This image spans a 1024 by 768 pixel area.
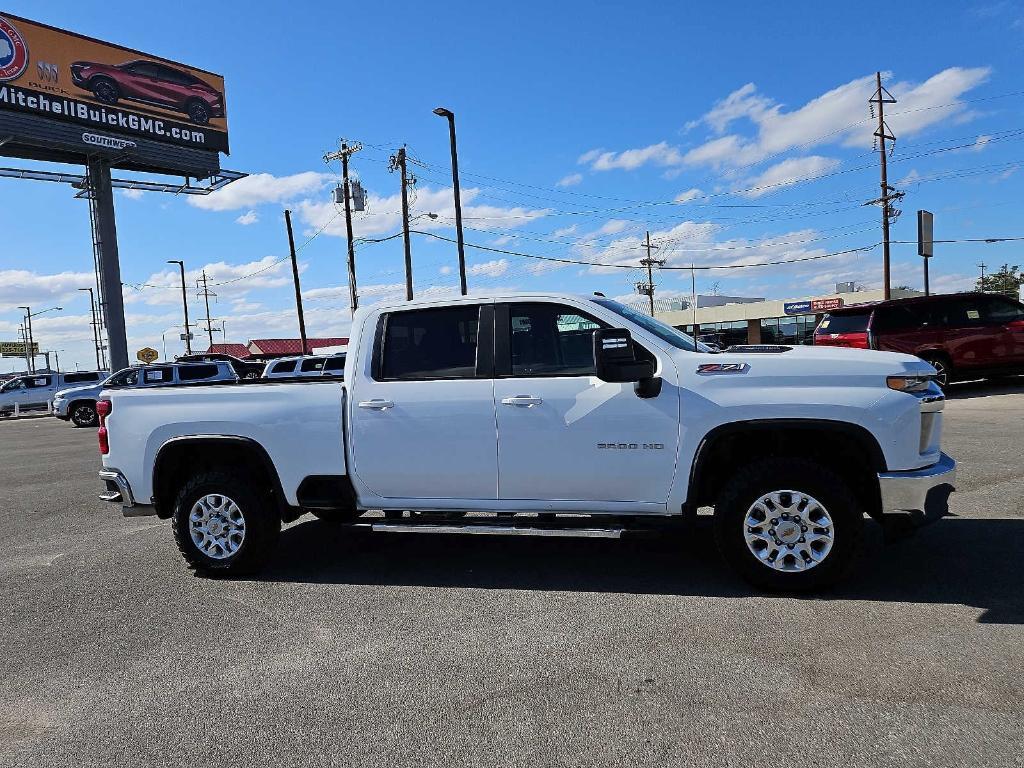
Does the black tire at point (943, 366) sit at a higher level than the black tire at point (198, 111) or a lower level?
lower

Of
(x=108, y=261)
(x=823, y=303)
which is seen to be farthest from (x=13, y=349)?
(x=823, y=303)

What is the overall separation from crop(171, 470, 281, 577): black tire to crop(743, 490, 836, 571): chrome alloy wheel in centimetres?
333

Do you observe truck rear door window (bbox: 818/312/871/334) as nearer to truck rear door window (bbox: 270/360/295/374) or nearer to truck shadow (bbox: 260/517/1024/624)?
truck shadow (bbox: 260/517/1024/624)

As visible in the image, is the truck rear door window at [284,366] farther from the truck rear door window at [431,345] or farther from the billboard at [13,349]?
the billboard at [13,349]

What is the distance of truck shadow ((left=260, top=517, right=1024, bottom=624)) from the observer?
14.3ft

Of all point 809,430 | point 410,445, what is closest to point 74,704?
point 410,445

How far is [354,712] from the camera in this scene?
3.15m

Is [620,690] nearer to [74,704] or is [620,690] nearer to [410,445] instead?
[410,445]

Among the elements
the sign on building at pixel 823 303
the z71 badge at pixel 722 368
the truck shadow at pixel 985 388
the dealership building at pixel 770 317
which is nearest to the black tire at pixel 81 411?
the z71 badge at pixel 722 368

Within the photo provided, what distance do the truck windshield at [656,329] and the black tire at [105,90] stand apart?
3750 cm

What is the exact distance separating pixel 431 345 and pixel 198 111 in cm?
3911

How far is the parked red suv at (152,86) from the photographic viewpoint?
33.4 metres

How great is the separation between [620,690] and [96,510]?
718 centimetres

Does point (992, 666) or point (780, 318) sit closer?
point (992, 666)
